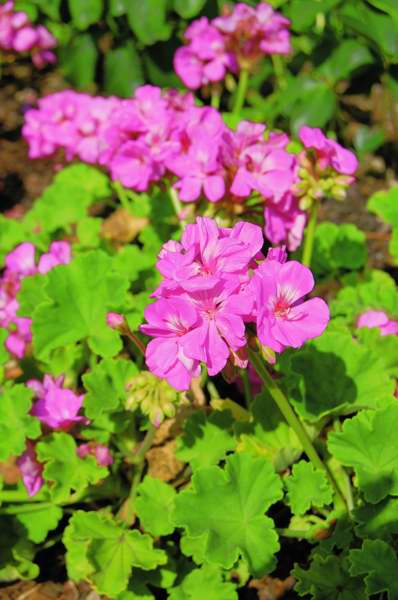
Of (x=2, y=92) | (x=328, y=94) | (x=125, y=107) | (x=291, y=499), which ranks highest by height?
(x=125, y=107)

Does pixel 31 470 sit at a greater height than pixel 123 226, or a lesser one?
greater

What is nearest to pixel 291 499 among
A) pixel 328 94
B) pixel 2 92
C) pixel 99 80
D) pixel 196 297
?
pixel 196 297

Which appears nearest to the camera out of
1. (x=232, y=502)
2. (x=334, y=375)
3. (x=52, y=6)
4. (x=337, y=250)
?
A: (x=232, y=502)

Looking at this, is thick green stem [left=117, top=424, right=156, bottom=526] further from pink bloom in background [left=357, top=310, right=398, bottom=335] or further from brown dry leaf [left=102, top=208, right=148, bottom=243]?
brown dry leaf [left=102, top=208, right=148, bottom=243]

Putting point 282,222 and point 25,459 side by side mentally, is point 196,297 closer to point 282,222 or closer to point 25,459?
point 282,222

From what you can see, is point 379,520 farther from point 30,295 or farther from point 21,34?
point 21,34

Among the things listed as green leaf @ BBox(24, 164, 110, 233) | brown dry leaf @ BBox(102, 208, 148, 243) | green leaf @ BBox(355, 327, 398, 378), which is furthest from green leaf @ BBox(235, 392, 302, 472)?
brown dry leaf @ BBox(102, 208, 148, 243)

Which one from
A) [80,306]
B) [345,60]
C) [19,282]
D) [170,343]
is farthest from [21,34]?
[170,343]
